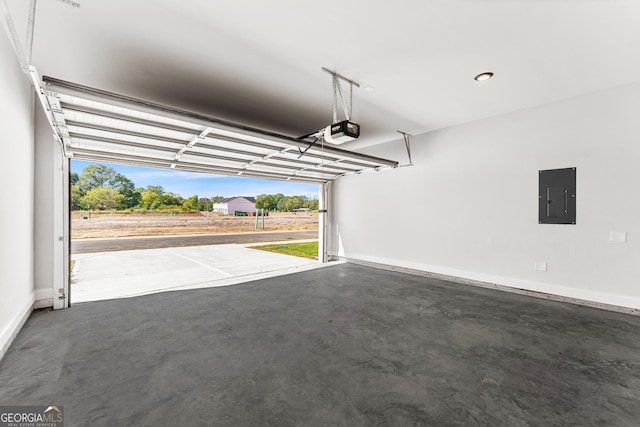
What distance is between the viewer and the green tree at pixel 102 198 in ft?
45.6

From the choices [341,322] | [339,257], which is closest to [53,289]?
[341,322]

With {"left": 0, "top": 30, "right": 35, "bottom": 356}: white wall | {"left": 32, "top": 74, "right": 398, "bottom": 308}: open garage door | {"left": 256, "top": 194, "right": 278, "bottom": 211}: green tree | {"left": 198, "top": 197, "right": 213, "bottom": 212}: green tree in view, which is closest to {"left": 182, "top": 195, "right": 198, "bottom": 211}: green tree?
{"left": 198, "top": 197, "right": 213, "bottom": 212}: green tree

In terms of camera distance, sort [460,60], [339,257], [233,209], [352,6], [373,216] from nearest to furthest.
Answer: [352,6]
[460,60]
[373,216]
[339,257]
[233,209]

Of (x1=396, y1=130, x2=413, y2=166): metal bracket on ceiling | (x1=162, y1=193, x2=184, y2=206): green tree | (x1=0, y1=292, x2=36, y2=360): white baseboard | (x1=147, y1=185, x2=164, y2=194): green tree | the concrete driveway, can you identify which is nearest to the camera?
(x1=0, y1=292, x2=36, y2=360): white baseboard

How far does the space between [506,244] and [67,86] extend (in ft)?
22.0

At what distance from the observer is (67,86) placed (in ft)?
8.27

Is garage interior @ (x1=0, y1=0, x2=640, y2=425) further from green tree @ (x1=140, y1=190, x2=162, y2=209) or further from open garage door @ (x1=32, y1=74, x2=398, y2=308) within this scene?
green tree @ (x1=140, y1=190, x2=162, y2=209)

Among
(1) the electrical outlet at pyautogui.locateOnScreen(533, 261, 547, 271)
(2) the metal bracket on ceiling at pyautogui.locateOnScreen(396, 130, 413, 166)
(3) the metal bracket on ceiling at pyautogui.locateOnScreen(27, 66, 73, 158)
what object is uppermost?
(2) the metal bracket on ceiling at pyautogui.locateOnScreen(396, 130, 413, 166)

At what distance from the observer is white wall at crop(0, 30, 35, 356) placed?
8.62 ft

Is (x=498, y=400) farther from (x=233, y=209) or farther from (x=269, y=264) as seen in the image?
(x=233, y=209)

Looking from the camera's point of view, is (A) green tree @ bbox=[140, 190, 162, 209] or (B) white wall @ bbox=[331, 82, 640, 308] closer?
(B) white wall @ bbox=[331, 82, 640, 308]

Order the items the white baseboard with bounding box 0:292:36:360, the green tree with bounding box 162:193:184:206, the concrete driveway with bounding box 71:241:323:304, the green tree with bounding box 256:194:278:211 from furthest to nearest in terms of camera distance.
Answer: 1. the green tree with bounding box 256:194:278:211
2. the green tree with bounding box 162:193:184:206
3. the concrete driveway with bounding box 71:241:323:304
4. the white baseboard with bounding box 0:292:36:360

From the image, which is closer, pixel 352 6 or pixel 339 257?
pixel 352 6

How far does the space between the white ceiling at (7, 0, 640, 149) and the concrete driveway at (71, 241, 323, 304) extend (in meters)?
3.56
